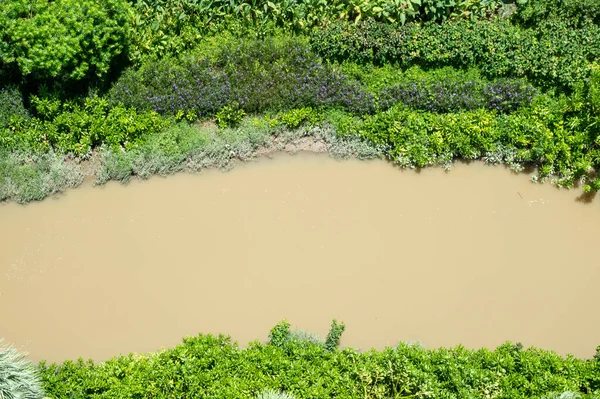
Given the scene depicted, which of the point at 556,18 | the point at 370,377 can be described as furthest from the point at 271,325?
the point at 556,18

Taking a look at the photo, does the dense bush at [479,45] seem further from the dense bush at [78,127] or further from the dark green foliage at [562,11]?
the dense bush at [78,127]

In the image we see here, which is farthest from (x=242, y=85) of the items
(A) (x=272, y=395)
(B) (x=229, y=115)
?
(A) (x=272, y=395)

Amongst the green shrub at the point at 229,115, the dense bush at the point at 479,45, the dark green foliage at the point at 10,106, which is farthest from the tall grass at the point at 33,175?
the dense bush at the point at 479,45

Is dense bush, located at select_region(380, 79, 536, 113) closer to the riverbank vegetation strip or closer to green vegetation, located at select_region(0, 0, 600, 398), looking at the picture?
green vegetation, located at select_region(0, 0, 600, 398)

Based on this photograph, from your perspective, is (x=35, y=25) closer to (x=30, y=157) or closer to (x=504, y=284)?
(x=30, y=157)

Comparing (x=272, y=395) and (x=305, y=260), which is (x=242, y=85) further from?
(x=272, y=395)

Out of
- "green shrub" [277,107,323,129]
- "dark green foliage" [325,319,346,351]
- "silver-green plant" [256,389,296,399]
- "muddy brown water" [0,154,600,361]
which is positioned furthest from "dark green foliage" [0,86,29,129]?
"dark green foliage" [325,319,346,351]
